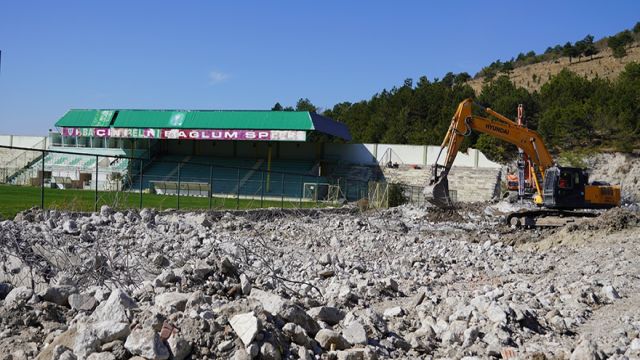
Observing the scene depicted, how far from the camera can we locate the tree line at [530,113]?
56.1m

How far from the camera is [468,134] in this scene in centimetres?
2395

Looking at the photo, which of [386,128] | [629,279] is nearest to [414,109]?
[386,128]

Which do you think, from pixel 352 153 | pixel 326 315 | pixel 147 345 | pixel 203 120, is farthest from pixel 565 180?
pixel 203 120

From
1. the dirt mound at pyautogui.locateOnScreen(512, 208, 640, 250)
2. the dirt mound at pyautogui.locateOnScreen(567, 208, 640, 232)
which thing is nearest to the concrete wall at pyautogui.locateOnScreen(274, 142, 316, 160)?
the dirt mound at pyautogui.locateOnScreen(512, 208, 640, 250)

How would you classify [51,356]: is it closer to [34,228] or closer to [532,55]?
[34,228]

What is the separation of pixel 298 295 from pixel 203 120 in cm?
4347

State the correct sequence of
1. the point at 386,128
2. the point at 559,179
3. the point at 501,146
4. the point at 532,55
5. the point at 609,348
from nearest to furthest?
the point at 609,348
the point at 559,179
the point at 501,146
the point at 386,128
the point at 532,55

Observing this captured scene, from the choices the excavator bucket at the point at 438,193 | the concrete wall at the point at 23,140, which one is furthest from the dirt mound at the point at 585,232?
the concrete wall at the point at 23,140

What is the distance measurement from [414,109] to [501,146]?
62.7ft

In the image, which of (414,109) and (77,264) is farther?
(414,109)

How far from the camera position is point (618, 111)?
56406 mm

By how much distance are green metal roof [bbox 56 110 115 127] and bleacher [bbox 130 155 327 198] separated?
5.16 meters

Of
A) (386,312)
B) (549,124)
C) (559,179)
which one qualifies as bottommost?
(386,312)

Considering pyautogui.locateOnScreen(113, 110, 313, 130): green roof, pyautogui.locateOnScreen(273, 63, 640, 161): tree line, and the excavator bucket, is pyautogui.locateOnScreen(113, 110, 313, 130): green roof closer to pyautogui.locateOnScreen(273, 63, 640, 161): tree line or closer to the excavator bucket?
pyautogui.locateOnScreen(273, 63, 640, 161): tree line
